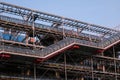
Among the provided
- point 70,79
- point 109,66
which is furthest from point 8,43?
point 109,66

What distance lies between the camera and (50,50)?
41.8 m

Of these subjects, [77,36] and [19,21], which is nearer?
[19,21]

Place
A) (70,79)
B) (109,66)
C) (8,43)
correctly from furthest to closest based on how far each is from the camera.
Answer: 1. (109,66)
2. (70,79)
3. (8,43)

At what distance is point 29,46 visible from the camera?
4369 cm

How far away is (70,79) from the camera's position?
46469mm

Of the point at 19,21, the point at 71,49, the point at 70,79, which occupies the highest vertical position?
the point at 19,21

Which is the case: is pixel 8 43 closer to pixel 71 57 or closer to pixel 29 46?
pixel 29 46

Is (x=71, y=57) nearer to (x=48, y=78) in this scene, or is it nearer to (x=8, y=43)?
(x=48, y=78)

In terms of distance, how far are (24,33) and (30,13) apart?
2.96 m

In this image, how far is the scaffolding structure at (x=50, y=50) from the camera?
134ft

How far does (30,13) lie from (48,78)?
8.19 m

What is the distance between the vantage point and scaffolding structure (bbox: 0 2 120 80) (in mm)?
40844

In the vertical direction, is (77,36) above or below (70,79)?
above

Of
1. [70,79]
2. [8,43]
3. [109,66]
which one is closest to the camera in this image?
[8,43]
